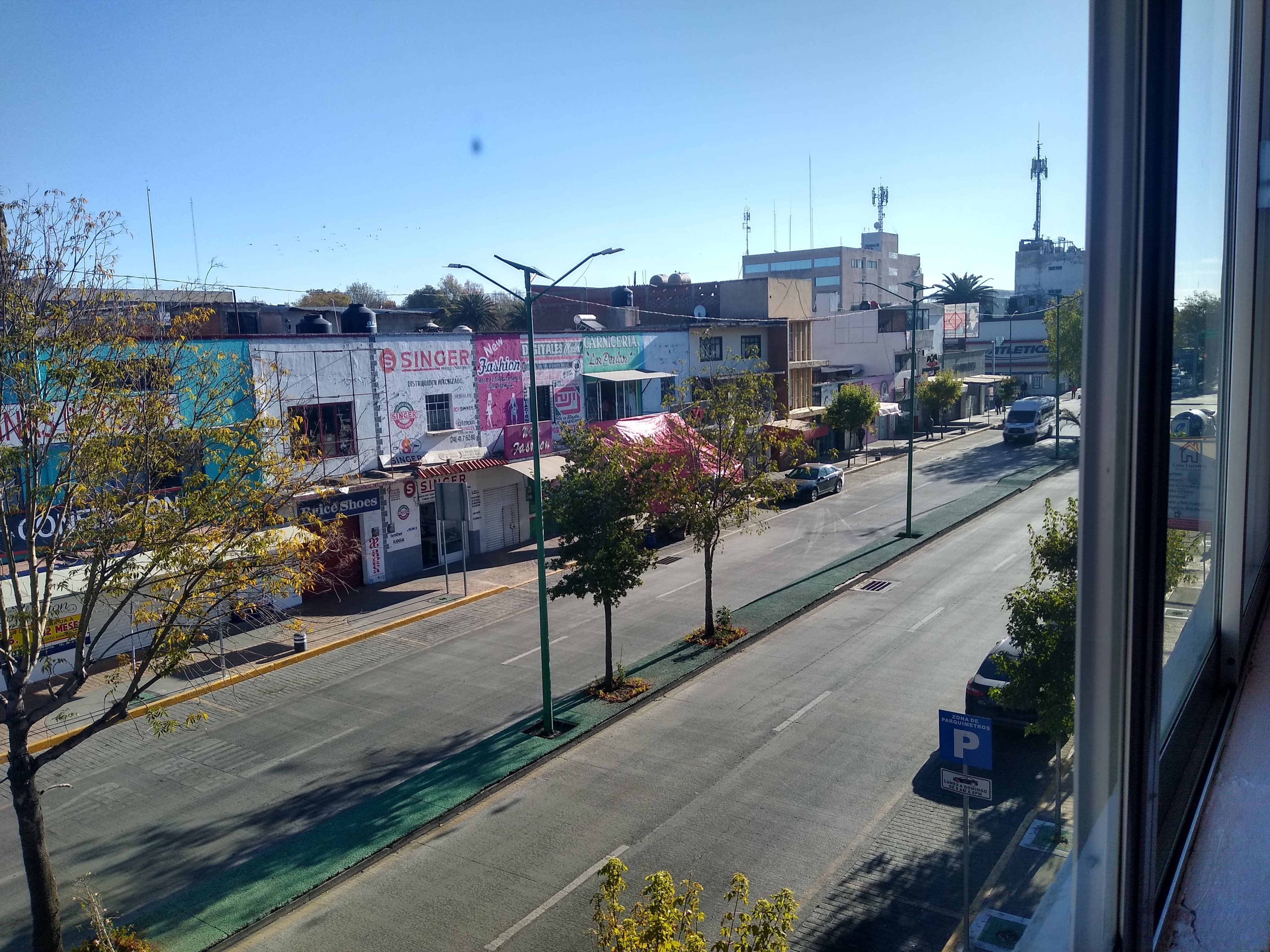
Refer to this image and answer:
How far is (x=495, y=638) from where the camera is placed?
65.9 feet

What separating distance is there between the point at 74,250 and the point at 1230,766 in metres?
10.3

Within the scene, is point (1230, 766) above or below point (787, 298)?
below

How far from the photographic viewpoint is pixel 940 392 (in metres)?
45.8

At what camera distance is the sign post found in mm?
8304

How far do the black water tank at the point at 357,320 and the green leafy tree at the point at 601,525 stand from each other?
11751 mm

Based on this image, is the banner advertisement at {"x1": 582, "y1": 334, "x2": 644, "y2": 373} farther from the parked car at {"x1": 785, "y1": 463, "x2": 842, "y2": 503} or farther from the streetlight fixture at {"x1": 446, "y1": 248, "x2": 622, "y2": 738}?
the streetlight fixture at {"x1": 446, "y1": 248, "x2": 622, "y2": 738}

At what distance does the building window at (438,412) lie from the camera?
1009 inches

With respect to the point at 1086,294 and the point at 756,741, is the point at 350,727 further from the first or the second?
the point at 1086,294

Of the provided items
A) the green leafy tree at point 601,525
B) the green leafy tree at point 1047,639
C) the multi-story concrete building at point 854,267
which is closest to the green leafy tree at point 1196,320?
the green leafy tree at point 1047,639

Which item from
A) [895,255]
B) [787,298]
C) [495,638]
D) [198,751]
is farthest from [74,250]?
[895,255]

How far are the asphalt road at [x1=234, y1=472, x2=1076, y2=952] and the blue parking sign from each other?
184cm

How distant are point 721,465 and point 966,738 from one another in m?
11.5

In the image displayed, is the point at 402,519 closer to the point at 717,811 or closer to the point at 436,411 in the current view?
the point at 436,411

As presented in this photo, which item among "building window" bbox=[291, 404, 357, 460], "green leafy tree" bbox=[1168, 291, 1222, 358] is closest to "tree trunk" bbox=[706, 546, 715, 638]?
"building window" bbox=[291, 404, 357, 460]
